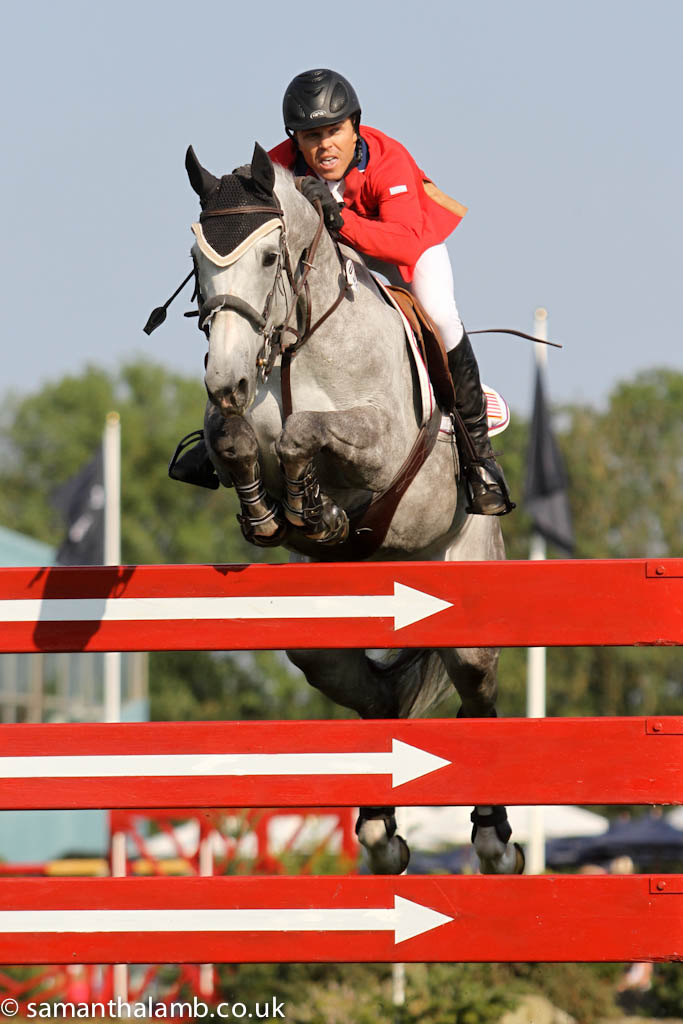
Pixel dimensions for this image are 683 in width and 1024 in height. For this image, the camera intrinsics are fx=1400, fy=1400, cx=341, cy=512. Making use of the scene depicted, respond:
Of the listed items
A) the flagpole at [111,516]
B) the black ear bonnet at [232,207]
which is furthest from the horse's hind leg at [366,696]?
the flagpole at [111,516]

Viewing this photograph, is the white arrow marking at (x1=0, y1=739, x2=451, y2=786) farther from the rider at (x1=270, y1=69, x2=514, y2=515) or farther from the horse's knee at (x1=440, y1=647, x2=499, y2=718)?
the horse's knee at (x1=440, y1=647, x2=499, y2=718)

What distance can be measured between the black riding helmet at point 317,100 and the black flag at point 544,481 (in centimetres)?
1134

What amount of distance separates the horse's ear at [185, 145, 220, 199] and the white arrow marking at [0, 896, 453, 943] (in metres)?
2.33

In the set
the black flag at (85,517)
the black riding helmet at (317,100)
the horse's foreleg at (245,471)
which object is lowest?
the horse's foreleg at (245,471)

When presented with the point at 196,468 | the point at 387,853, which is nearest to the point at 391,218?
the point at 196,468

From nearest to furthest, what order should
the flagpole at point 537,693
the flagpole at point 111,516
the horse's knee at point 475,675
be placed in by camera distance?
the horse's knee at point 475,675 < the flagpole at point 537,693 < the flagpole at point 111,516

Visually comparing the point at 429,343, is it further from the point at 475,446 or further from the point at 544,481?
the point at 544,481

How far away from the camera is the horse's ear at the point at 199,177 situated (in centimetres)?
469

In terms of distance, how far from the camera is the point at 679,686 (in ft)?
131

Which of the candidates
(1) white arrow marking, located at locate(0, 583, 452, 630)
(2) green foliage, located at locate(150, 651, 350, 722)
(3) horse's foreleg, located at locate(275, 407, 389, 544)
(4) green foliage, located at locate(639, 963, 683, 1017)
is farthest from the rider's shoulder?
(2) green foliage, located at locate(150, 651, 350, 722)

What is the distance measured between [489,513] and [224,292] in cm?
169

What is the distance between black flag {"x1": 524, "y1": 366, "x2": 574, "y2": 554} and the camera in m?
16.4

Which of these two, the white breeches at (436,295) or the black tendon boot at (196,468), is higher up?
the white breeches at (436,295)

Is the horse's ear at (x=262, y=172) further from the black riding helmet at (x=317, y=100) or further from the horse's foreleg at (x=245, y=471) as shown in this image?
the horse's foreleg at (x=245, y=471)
